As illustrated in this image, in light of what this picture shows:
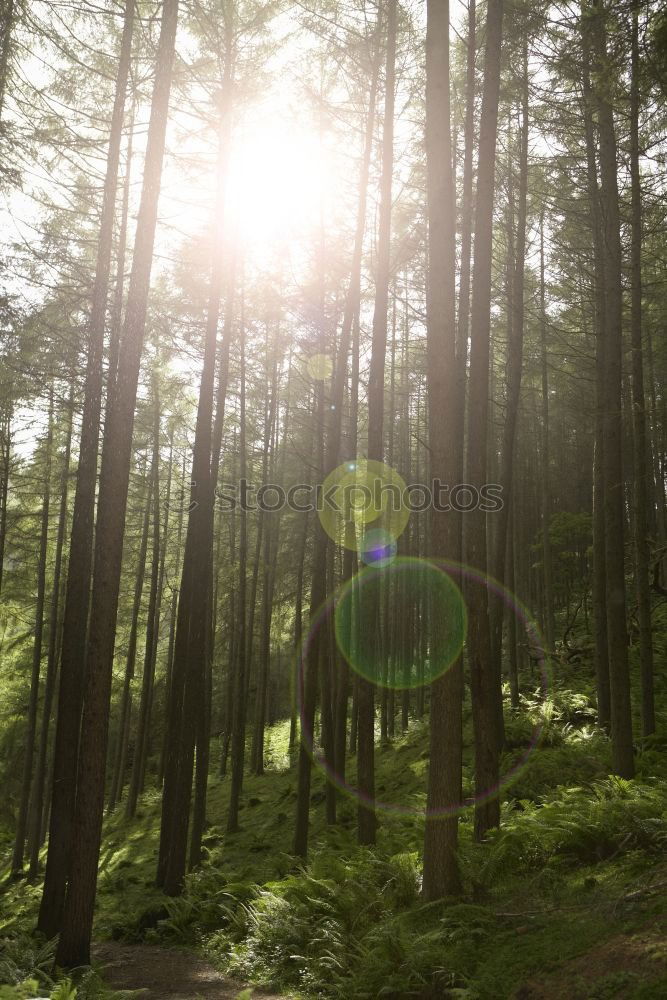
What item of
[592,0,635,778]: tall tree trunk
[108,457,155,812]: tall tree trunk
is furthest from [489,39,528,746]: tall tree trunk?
[108,457,155,812]: tall tree trunk

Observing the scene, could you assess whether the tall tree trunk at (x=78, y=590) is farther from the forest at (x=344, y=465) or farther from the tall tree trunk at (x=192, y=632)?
the tall tree trunk at (x=192, y=632)

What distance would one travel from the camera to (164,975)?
7.58m

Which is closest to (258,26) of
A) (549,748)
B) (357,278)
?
(357,278)

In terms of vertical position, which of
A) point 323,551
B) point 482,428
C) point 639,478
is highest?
point 639,478

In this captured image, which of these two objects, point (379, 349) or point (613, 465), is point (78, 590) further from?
point (613, 465)

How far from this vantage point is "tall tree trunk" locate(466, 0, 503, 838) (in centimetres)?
801

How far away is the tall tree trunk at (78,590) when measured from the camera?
9.12 metres

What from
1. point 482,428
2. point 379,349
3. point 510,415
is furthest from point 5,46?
point 510,415

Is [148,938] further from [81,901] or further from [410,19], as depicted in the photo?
[410,19]

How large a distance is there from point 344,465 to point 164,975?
30.8 feet

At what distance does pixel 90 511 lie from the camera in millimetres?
10094

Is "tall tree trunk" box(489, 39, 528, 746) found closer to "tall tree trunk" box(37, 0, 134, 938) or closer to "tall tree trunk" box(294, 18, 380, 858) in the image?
"tall tree trunk" box(294, 18, 380, 858)

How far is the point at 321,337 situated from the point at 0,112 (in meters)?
6.94

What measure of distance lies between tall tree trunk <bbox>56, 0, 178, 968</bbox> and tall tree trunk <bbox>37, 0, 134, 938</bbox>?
1279mm
